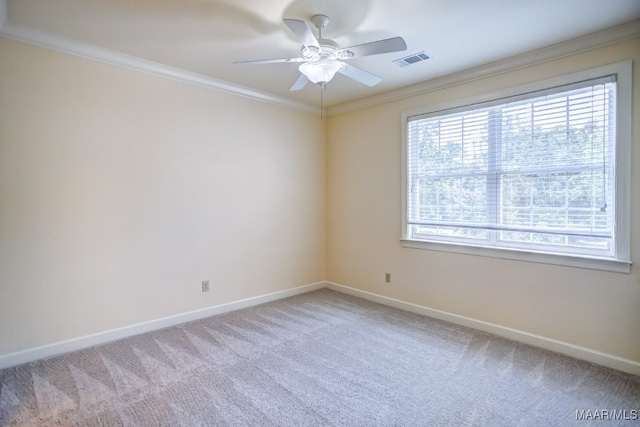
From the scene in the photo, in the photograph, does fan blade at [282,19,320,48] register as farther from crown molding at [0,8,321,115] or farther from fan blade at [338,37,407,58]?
crown molding at [0,8,321,115]

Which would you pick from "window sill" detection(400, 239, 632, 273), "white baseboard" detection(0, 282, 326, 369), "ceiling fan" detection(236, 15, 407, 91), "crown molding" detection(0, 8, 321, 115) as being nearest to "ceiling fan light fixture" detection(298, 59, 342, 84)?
"ceiling fan" detection(236, 15, 407, 91)

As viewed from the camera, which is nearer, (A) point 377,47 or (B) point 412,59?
(A) point 377,47

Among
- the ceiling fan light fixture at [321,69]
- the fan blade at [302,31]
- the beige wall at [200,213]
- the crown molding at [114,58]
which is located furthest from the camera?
the beige wall at [200,213]

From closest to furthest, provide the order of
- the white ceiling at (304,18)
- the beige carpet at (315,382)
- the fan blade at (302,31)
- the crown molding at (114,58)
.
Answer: the fan blade at (302,31)
the beige carpet at (315,382)
the white ceiling at (304,18)
the crown molding at (114,58)

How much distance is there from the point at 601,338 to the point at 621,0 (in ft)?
8.01

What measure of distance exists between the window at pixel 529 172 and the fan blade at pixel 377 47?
1.57 m

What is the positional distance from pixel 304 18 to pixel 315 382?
103 inches

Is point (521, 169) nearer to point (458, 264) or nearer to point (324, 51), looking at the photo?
point (458, 264)

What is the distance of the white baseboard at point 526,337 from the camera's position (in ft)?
8.30

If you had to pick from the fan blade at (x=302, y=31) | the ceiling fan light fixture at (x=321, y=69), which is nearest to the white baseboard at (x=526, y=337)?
the ceiling fan light fixture at (x=321, y=69)

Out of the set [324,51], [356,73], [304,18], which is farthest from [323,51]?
[356,73]

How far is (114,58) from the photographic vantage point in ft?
9.59

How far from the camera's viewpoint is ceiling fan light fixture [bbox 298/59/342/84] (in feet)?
7.82

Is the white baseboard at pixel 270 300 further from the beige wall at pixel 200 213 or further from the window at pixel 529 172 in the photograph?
the window at pixel 529 172
